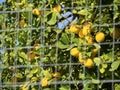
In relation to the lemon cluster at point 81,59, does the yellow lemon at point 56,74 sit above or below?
below

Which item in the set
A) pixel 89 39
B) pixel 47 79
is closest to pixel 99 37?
pixel 89 39

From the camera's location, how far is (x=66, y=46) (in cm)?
171

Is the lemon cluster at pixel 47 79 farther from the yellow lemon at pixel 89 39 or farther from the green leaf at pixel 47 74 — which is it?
the yellow lemon at pixel 89 39

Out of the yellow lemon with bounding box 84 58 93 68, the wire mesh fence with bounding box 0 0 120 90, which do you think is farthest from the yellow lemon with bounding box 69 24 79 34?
the yellow lemon with bounding box 84 58 93 68

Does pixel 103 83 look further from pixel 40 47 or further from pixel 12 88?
pixel 12 88

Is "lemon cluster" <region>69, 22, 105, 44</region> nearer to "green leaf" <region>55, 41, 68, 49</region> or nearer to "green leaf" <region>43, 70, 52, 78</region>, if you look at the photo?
"green leaf" <region>55, 41, 68, 49</region>

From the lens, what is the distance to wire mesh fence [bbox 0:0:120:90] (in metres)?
1.67

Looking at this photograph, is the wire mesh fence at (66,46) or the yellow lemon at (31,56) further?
the yellow lemon at (31,56)

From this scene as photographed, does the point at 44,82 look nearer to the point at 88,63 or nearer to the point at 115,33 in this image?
the point at 88,63

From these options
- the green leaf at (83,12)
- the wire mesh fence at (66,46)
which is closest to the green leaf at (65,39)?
the wire mesh fence at (66,46)

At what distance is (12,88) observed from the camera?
6.38 feet

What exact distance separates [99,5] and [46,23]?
0.76 feet

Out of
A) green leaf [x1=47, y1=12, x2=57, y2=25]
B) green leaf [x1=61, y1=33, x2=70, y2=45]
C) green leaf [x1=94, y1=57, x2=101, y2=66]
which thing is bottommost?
green leaf [x1=94, y1=57, x2=101, y2=66]

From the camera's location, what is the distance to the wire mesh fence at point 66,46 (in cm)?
167
